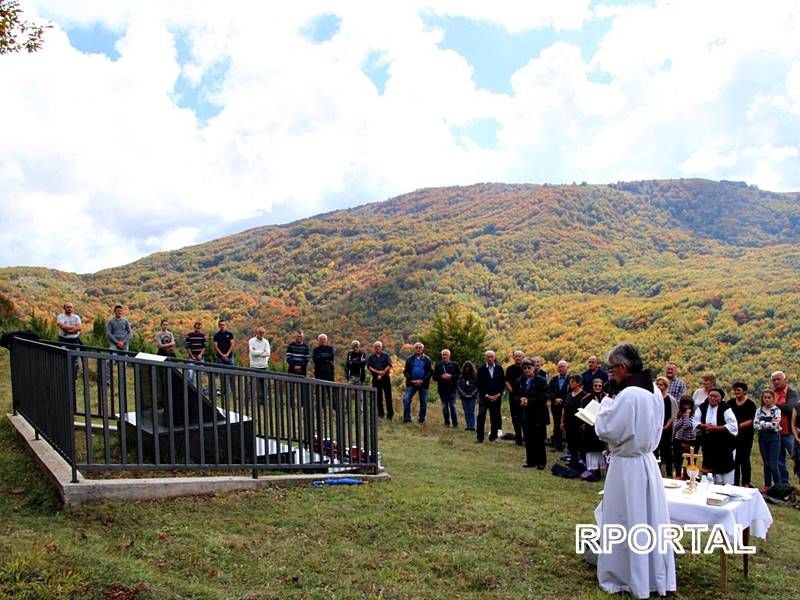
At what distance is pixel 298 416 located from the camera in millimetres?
7695

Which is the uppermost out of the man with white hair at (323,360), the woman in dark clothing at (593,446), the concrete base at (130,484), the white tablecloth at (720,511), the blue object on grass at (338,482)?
the man with white hair at (323,360)

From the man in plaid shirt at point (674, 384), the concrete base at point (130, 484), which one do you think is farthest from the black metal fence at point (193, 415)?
the man in plaid shirt at point (674, 384)

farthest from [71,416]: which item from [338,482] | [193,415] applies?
[338,482]

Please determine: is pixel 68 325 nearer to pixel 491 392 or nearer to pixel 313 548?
pixel 491 392

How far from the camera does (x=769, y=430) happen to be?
9.97 meters

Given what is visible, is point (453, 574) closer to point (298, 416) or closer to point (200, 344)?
point (298, 416)

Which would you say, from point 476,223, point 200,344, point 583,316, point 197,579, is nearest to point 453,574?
point 197,579

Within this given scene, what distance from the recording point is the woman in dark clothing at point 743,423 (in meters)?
9.91

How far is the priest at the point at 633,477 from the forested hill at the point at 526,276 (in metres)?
28.9

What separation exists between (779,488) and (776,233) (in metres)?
80.0

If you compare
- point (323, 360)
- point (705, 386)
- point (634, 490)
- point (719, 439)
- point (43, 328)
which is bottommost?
point (719, 439)

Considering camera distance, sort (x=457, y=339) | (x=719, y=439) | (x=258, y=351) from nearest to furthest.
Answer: (x=719, y=439) < (x=258, y=351) < (x=457, y=339)

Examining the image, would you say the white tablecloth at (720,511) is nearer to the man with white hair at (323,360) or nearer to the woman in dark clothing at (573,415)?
the woman in dark clothing at (573,415)

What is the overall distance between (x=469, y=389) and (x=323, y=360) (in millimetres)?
3118
